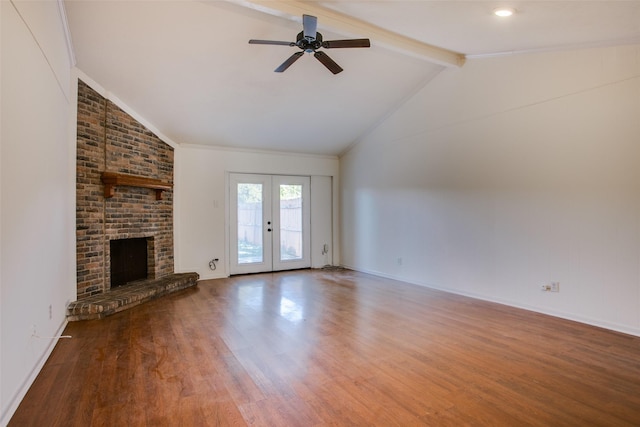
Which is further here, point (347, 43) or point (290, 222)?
point (290, 222)

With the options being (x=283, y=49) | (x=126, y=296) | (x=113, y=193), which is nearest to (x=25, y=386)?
(x=126, y=296)

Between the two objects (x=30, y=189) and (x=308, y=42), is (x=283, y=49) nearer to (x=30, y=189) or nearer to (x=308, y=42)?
(x=308, y=42)

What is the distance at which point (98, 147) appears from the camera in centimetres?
446

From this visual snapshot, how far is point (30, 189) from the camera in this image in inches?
100

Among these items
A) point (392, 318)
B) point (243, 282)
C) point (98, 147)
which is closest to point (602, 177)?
point (392, 318)

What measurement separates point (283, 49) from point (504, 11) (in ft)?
7.65

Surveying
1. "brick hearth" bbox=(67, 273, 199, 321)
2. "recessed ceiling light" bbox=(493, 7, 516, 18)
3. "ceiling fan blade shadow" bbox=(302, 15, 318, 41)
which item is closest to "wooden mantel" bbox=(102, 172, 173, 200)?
"brick hearth" bbox=(67, 273, 199, 321)

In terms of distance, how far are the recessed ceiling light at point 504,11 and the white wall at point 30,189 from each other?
3.53 m

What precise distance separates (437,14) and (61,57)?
363cm

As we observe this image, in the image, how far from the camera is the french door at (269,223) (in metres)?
6.74

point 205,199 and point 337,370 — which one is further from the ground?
point 205,199

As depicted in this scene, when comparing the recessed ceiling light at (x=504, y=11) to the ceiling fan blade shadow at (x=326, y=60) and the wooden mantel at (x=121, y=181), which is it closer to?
the ceiling fan blade shadow at (x=326, y=60)

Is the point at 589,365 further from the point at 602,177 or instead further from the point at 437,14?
the point at 437,14

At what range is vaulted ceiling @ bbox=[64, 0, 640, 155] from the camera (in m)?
3.20
